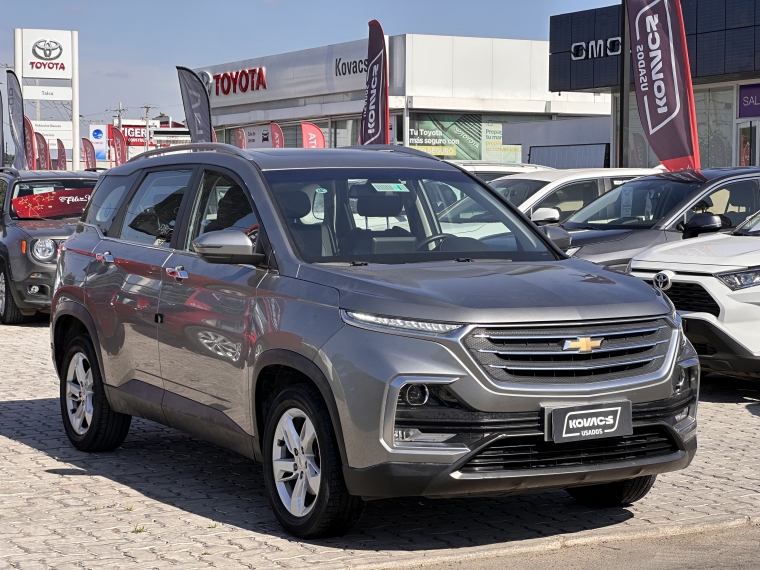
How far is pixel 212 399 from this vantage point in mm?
6156

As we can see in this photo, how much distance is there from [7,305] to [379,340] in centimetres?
1149

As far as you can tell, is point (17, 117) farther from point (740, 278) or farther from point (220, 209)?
point (220, 209)

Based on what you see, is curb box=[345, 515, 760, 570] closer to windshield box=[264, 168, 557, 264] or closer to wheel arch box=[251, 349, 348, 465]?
wheel arch box=[251, 349, 348, 465]

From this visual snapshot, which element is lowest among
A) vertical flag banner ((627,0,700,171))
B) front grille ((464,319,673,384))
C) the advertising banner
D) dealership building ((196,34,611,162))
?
front grille ((464,319,673,384))

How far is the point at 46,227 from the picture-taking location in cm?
1517

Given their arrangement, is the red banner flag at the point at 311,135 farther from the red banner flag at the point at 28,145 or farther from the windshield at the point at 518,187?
the windshield at the point at 518,187

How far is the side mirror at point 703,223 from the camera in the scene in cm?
1062

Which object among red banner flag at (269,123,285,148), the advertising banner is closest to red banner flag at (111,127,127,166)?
red banner flag at (269,123,285,148)

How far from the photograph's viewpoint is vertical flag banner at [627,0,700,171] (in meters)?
16.6

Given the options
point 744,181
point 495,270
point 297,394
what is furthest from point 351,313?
point 744,181

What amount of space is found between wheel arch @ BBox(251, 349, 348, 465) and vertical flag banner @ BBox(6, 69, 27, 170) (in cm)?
3668

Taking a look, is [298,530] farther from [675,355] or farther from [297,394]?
[675,355]

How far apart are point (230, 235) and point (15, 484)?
2.16m


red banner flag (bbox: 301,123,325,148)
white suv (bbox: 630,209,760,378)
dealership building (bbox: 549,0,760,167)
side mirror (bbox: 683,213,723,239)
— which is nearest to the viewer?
white suv (bbox: 630,209,760,378)
